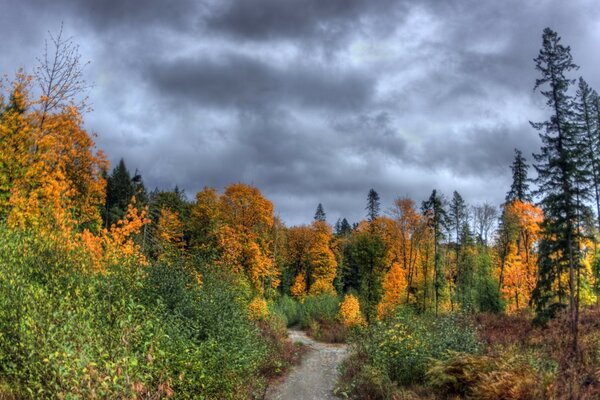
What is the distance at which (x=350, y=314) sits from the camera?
118ft

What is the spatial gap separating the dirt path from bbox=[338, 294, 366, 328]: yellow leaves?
276 inches

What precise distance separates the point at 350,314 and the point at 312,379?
16883mm

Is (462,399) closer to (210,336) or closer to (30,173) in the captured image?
(210,336)

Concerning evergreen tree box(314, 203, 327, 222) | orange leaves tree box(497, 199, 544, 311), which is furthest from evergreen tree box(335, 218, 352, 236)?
orange leaves tree box(497, 199, 544, 311)

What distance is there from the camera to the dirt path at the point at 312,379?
16.4 m

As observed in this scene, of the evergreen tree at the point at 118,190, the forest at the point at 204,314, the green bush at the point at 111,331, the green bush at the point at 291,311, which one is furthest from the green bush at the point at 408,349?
the evergreen tree at the point at 118,190

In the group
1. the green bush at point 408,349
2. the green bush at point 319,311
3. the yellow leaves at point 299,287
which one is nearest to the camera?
the green bush at point 408,349

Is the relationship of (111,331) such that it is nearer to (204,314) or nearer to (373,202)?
(204,314)

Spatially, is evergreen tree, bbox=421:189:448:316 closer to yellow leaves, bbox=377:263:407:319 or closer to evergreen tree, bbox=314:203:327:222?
yellow leaves, bbox=377:263:407:319

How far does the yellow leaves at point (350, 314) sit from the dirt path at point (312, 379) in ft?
23.0

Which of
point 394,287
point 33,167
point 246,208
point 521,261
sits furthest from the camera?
point 394,287

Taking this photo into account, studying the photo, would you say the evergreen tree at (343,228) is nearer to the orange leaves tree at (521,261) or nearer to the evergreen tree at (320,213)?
the evergreen tree at (320,213)

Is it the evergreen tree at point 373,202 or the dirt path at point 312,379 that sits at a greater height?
the evergreen tree at point 373,202

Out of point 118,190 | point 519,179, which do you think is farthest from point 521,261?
point 118,190
